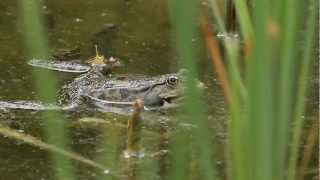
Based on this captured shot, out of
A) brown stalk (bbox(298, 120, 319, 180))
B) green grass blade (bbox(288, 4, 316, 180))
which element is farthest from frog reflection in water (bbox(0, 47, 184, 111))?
green grass blade (bbox(288, 4, 316, 180))

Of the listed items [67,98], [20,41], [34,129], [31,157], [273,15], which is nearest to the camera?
[273,15]

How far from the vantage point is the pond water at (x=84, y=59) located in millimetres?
2410

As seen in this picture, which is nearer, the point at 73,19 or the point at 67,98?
the point at 67,98

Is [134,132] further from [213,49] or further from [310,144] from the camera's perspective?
[213,49]

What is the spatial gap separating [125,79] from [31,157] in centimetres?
89

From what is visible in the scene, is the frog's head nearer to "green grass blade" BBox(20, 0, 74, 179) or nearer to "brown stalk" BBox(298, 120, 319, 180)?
"brown stalk" BBox(298, 120, 319, 180)

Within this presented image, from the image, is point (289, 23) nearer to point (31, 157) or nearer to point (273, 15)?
point (273, 15)

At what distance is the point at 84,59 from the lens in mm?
3596

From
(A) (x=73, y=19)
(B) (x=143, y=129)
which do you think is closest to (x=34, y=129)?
(B) (x=143, y=129)

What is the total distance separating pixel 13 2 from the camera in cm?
423

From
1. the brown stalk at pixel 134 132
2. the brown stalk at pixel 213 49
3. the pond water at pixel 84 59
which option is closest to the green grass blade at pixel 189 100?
the brown stalk at pixel 213 49

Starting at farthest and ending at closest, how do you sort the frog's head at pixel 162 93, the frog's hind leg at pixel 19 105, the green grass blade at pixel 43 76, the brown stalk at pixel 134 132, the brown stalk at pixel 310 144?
1. the frog's head at pixel 162 93
2. the frog's hind leg at pixel 19 105
3. the brown stalk at pixel 134 132
4. the brown stalk at pixel 310 144
5. the green grass blade at pixel 43 76

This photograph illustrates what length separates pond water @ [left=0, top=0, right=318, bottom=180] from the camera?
94.9 inches

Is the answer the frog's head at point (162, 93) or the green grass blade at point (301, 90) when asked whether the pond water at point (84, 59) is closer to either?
the frog's head at point (162, 93)
